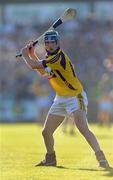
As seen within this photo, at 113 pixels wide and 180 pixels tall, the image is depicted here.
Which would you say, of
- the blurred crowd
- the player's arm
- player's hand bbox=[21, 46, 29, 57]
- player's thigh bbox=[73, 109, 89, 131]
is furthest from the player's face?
the blurred crowd

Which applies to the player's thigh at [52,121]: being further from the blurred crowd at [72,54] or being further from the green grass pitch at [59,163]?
the blurred crowd at [72,54]

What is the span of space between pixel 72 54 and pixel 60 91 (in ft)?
75.0

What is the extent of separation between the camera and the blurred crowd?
1251 inches

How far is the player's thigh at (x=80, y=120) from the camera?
1011cm

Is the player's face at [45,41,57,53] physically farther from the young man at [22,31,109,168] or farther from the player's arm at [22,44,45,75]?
the player's arm at [22,44,45,75]

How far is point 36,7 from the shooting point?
3869 centimetres

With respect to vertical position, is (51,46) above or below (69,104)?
above

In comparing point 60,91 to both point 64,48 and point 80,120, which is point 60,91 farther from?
point 64,48

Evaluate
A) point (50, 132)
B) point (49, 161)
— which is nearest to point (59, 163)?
point (49, 161)

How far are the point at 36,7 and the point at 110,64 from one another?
58.1 feet

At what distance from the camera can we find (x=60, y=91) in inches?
404

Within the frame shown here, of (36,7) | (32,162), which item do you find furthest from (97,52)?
(32,162)

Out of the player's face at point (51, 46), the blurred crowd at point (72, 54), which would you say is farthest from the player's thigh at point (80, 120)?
the blurred crowd at point (72, 54)

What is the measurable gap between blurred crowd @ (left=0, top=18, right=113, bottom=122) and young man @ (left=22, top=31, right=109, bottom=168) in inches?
778
